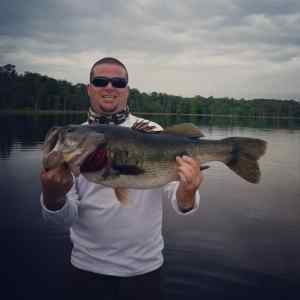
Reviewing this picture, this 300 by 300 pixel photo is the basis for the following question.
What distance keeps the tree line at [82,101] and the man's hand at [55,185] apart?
366 feet

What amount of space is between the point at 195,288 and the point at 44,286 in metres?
3.48

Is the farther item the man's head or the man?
the man's head

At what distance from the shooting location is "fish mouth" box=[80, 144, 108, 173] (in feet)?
9.57

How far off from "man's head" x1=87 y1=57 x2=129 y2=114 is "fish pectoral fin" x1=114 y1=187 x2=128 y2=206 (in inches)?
43.9

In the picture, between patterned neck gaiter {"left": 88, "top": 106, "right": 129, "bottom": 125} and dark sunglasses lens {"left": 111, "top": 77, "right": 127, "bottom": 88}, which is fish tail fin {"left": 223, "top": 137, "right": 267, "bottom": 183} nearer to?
patterned neck gaiter {"left": 88, "top": 106, "right": 129, "bottom": 125}

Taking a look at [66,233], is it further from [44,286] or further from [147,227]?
[147,227]

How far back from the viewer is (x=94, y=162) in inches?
115

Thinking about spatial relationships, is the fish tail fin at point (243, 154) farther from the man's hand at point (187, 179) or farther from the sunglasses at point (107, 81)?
the sunglasses at point (107, 81)

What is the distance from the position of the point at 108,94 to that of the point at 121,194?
1276 mm

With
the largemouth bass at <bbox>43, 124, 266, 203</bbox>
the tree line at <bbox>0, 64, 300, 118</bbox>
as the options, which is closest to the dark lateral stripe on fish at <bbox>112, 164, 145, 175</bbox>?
the largemouth bass at <bbox>43, 124, 266, 203</bbox>

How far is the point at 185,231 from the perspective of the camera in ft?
33.2

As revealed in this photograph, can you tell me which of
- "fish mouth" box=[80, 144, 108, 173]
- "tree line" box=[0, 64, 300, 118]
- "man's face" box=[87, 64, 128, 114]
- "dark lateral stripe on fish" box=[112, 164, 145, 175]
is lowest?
"dark lateral stripe on fish" box=[112, 164, 145, 175]

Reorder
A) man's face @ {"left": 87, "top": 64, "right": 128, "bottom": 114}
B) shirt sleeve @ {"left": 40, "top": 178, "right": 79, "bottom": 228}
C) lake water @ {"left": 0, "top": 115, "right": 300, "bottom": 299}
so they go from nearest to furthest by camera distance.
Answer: shirt sleeve @ {"left": 40, "top": 178, "right": 79, "bottom": 228}
man's face @ {"left": 87, "top": 64, "right": 128, "bottom": 114}
lake water @ {"left": 0, "top": 115, "right": 300, "bottom": 299}

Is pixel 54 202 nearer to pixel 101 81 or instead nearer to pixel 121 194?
pixel 121 194
